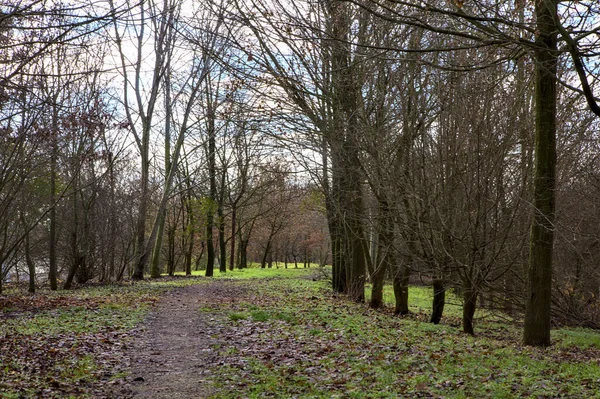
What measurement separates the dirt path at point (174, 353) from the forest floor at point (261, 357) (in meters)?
0.02

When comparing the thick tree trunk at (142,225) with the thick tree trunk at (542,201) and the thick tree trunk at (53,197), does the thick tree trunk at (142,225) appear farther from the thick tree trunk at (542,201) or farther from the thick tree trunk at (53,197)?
the thick tree trunk at (542,201)

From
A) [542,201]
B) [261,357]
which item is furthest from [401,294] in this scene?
[261,357]

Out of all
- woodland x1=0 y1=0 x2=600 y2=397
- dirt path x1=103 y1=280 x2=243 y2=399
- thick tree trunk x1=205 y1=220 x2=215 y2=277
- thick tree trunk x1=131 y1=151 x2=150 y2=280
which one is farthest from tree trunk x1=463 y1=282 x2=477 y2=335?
thick tree trunk x1=205 y1=220 x2=215 y2=277

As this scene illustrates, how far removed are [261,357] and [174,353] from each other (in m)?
1.46

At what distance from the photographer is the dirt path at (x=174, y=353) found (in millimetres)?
6559

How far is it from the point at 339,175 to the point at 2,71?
8548 mm

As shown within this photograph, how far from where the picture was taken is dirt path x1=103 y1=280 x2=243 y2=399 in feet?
21.5

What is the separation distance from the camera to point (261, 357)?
27.1ft

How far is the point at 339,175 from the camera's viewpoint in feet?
49.1

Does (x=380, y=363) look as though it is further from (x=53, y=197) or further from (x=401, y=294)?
(x=53, y=197)

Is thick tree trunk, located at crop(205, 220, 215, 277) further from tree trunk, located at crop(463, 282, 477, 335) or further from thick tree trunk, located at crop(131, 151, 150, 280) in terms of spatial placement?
tree trunk, located at crop(463, 282, 477, 335)

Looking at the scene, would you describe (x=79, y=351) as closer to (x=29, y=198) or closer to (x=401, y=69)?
(x=401, y=69)

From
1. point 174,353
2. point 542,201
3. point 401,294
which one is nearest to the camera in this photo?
point 174,353

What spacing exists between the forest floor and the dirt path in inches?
0.7
